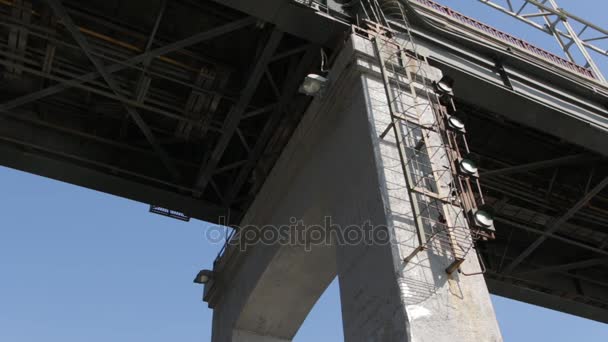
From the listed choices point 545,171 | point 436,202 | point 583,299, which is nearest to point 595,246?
point 583,299

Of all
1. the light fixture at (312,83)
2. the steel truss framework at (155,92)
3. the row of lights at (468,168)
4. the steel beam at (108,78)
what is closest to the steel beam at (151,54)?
the steel truss framework at (155,92)

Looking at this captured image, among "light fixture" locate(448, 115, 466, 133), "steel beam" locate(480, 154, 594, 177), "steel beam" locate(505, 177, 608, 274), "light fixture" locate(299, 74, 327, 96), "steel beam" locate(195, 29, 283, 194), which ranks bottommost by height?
"light fixture" locate(448, 115, 466, 133)

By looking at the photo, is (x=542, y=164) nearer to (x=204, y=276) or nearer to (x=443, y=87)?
(x=443, y=87)

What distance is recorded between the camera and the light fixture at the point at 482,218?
8695 mm

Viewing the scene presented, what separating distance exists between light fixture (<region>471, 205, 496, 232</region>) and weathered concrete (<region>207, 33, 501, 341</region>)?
0.51 metres

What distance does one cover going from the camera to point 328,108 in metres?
11.6

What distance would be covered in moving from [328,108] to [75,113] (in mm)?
6904

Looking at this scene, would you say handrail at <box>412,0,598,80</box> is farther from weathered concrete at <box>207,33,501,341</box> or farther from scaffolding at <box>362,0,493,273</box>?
weathered concrete at <box>207,33,501,341</box>

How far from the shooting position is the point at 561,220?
16156 millimetres

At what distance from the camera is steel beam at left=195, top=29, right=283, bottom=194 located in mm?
12461

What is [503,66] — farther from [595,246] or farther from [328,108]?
[595,246]

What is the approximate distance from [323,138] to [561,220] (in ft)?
25.7

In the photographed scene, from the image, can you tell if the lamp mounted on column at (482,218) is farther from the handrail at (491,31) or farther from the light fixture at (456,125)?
the handrail at (491,31)

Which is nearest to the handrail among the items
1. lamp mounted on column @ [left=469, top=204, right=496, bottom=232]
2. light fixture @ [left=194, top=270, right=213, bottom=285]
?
lamp mounted on column @ [left=469, top=204, right=496, bottom=232]
